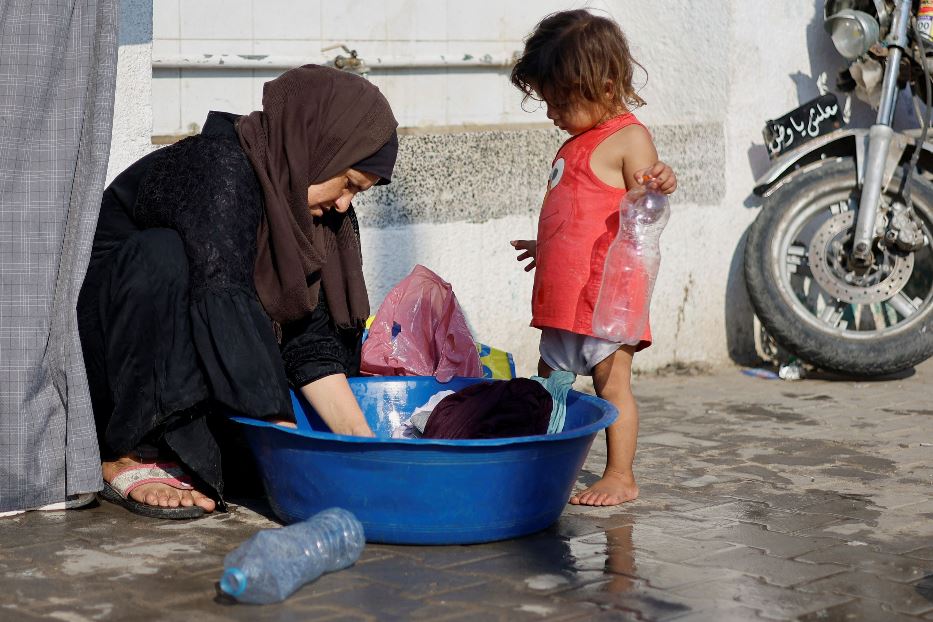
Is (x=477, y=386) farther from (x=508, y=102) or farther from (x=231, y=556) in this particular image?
(x=508, y=102)

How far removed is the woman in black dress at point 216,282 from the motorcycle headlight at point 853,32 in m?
3.17

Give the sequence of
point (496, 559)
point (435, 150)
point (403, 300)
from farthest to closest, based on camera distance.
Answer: point (435, 150)
point (403, 300)
point (496, 559)

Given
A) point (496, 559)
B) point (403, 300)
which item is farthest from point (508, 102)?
point (496, 559)

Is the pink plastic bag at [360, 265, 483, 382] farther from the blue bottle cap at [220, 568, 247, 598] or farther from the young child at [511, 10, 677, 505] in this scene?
the blue bottle cap at [220, 568, 247, 598]

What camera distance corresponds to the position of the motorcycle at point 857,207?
6098 mm

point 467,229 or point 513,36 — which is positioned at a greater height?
point 513,36

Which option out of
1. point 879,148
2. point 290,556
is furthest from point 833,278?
point 290,556

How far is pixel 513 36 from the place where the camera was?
595 centimetres

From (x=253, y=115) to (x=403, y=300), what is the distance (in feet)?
3.78

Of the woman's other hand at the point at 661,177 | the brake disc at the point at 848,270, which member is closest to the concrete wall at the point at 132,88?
the woman's other hand at the point at 661,177

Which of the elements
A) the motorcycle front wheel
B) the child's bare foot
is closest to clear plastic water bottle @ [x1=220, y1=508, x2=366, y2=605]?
the child's bare foot

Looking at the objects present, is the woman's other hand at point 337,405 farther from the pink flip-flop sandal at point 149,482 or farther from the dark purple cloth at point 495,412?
the pink flip-flop sandal at point 149,482

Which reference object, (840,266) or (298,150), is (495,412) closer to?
(298,150)

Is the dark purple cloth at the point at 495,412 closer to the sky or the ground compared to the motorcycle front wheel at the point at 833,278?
closer to the ground
